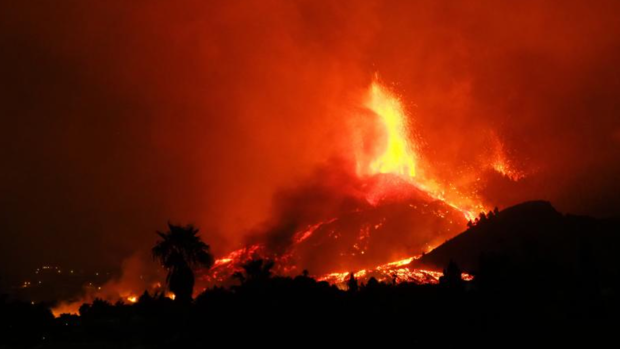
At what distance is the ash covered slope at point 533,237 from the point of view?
114 m

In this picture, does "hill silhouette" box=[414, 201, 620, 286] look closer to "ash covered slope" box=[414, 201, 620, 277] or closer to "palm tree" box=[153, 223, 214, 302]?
"ash covered slope" box=[414, 201, 620, 277]

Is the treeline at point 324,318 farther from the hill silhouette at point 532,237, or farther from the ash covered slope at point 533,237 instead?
the hill silhouette at point 532,237

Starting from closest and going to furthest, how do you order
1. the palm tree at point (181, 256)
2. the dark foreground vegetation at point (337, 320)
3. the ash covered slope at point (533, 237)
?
the dark foreground vegetation at point (337, 320)
the palm tree at point (181, 256)
the ash covered slope at point (533, 237)

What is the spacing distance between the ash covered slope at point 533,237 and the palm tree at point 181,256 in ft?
253

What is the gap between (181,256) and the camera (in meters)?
47.6

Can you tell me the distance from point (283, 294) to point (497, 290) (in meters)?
14.4

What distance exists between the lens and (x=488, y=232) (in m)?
127

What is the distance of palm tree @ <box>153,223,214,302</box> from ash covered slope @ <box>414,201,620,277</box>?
3036 inches

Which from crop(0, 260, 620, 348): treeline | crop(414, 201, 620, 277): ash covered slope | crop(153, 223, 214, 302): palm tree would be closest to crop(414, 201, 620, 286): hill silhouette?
crop(414, 201, 620, 277): ash covered slope

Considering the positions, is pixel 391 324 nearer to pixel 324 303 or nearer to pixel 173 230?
pixel 324 303

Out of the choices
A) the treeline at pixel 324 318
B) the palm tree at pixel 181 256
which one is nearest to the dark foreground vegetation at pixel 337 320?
the treeline at pixel 324 318

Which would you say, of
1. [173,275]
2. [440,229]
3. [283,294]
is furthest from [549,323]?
[440,229]

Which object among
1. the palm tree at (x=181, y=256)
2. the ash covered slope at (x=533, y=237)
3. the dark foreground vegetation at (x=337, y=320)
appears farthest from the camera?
the ash covered slope at (x=533, y=237)

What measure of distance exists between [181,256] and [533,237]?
93463mm
